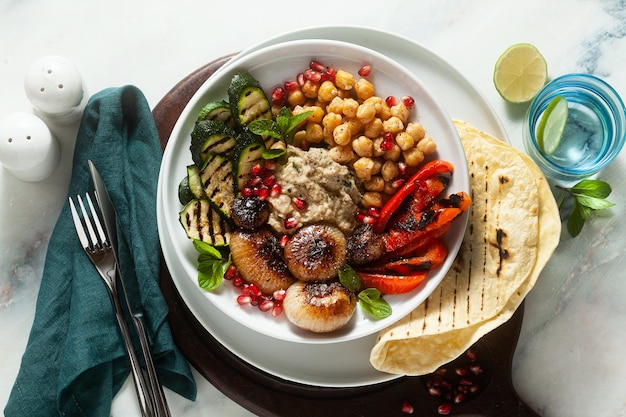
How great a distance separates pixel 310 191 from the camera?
3.54 meters

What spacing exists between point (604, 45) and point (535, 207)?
1.39 m

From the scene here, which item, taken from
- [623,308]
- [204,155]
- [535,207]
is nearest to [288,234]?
[204,155]

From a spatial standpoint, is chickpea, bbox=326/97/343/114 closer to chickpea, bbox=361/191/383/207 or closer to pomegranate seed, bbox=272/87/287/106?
pomegranate seed, bbox=272/87/287/106

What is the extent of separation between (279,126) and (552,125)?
5.28 ft

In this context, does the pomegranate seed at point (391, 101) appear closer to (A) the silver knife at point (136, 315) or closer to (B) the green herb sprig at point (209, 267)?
(B) the green herb sprig at point (209, 267)

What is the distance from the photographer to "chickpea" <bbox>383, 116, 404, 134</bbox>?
11.8ft

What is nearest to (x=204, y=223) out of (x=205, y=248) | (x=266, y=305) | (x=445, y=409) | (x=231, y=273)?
(x=205, y=248)

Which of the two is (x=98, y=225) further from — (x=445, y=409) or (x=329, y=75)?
(x=445, y=409)

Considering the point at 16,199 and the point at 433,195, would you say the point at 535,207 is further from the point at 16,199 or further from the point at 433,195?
the point at 16,199

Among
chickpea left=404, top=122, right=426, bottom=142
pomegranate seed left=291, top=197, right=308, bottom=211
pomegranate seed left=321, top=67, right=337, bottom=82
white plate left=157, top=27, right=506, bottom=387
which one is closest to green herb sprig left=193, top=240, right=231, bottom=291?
white plate left=157, top=27, right=506, bottom=387

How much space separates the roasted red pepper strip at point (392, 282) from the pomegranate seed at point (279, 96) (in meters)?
1.02

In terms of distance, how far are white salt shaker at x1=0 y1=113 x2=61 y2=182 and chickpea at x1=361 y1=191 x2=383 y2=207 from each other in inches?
72.1

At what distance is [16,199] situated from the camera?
13.8ft

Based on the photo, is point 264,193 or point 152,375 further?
point 152,375
